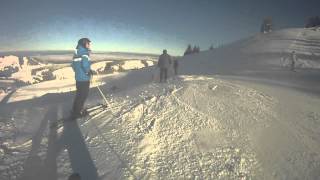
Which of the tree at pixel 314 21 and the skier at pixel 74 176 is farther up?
the tree at pixel 314 21

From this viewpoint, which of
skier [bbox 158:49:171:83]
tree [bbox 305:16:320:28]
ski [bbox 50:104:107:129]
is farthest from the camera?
tree [bbox 305:16:320:28]

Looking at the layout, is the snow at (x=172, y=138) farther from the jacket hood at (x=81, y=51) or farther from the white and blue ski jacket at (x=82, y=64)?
the jacket hood at (x=81, y=51)

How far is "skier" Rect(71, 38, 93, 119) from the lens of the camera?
10492 millimetres

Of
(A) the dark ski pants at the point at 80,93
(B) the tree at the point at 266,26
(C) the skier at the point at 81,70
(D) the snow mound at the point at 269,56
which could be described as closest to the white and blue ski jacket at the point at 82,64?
(C) the skier at the point at 81,70

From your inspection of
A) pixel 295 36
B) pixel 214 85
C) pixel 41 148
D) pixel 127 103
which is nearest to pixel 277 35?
pixel 295 36

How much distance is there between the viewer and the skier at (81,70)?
10.5 metres

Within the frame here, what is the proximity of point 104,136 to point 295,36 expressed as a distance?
210ft

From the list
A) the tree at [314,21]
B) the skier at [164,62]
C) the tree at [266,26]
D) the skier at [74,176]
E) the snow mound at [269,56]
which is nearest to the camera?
the skier at [74,176]

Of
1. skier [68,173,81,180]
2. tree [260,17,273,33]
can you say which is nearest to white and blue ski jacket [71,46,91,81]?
skier [68,173,81,180]

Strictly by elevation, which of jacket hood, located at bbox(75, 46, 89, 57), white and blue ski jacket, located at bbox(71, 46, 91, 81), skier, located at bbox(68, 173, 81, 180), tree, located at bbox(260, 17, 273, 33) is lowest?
skier, located at bbox(68, 173, 81, 180)

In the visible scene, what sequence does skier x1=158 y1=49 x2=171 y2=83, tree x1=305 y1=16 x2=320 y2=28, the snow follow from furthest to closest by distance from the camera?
tree x1=305 y1=16 x2=320 y2=28
skier x1=158 y1=49 x2=171 y2=83
the snow

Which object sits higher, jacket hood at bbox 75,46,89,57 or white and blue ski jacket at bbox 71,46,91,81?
jacket hood at bbox 75,46,89,57

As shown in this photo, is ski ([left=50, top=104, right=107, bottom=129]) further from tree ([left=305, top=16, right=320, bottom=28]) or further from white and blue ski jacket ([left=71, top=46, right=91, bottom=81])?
tree ([left=305, top=16, right=320, bottom=28])

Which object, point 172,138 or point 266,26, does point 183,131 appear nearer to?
point 172,138
